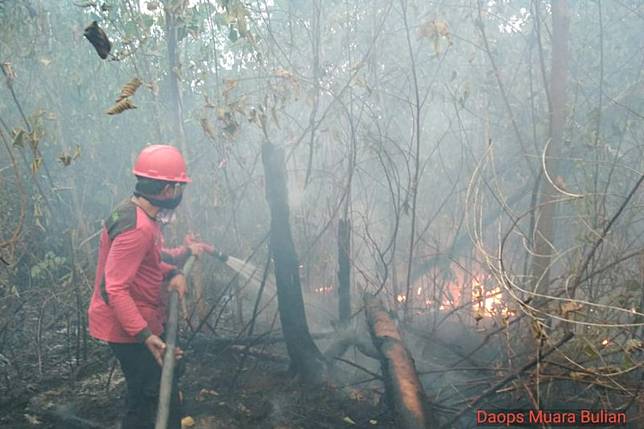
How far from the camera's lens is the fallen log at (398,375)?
2833 mm

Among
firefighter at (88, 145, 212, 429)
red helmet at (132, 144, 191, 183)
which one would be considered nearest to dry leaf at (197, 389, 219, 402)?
firefighter at (88, 145, 212, 429)

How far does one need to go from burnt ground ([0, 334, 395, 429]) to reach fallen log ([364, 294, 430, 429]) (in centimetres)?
55

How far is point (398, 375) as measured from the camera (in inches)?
125

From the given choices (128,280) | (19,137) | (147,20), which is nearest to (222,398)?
(128,280)

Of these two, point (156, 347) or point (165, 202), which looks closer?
point (156, 347)

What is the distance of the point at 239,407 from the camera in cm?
417

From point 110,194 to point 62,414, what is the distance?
599 centimetres

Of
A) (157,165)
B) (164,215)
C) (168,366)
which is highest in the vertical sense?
(157,165)

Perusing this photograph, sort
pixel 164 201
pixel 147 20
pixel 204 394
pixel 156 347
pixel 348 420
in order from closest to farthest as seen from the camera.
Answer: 1. pixel 156 347
2. pixel 164 201
3. pixel 348 420
4. pixel 204 394
5. pixel 147 20

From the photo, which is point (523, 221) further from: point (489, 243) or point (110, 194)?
point (110, 194)

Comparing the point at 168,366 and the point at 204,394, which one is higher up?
the point at 168,366

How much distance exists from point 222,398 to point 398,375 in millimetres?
1923

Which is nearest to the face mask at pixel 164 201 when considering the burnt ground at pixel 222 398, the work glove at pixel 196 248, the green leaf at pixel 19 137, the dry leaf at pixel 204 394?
the work glove at pixel 196 248

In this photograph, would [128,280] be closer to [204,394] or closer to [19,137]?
[19,137]
